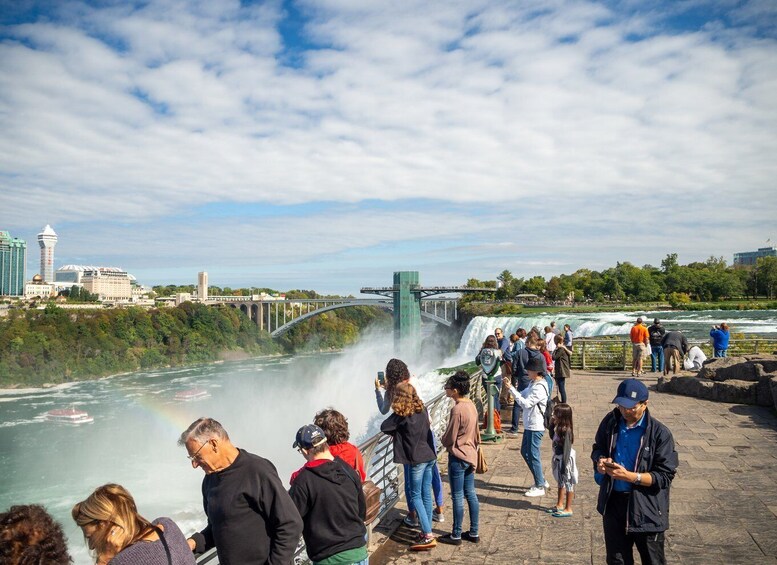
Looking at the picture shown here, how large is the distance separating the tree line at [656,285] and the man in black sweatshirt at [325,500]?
52.5 m

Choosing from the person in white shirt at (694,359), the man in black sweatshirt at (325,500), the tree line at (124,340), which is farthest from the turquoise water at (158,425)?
the man in black sweatshirt at (325,500)

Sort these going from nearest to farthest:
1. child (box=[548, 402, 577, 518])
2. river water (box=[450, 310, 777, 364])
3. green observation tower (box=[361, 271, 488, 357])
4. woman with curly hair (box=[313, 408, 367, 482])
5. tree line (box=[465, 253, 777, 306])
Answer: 1. woman with curly hair (box=[313, 408, 367, 482])
2. child (box=[548, 402, 577, 518])
3. river water (box=[450, 310, 777, 364])
4. tree line (box=[465, 253, 777, 306])
5. green observation tower (box=[361, 271, 488, 357])

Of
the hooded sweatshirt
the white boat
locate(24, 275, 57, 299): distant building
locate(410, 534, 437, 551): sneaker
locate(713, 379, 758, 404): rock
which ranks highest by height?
locate(24, 275, 57, 299): distant building

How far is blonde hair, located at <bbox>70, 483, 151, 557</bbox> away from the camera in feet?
6.39

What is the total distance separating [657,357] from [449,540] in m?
11.7

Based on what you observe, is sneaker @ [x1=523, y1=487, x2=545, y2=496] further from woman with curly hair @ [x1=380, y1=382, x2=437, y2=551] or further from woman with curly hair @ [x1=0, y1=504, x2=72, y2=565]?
woman with curly hair @ [x1=0, y1=504, x2=72, y2=565]

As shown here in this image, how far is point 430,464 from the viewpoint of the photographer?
180 inches

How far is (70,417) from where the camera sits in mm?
47188

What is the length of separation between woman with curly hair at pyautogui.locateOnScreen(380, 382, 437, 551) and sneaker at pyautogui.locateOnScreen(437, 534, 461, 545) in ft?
0.57

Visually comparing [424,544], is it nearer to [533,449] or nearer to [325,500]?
[533,449]

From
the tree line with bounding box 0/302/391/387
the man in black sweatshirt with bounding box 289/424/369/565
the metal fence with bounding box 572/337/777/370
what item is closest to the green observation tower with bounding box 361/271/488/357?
the tree line with bounding box 0/302/391/387

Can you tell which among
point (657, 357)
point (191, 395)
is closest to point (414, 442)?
point (657, 357)

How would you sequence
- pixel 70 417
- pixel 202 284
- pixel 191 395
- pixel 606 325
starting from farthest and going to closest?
pixel 202 284 → pixel 191 395 → pixel 70 417 → pixel 606 325

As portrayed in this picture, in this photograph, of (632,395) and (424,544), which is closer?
(632,395)
